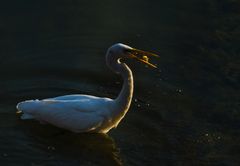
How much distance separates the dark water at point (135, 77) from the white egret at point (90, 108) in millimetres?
261

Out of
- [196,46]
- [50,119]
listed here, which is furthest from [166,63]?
[50,119]

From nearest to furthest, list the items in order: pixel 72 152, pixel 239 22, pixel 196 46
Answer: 1. pixel 72 152
2. pixel 196 46
3. pixel 239 22

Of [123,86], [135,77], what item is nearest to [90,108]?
[123,86]

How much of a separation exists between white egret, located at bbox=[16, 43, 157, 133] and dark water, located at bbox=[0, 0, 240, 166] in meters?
0.26

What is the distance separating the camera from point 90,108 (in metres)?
11.1

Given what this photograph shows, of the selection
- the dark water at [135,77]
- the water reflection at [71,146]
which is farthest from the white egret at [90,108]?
the dark water at [135,77]

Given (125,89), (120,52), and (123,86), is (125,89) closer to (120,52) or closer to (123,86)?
(123,86)

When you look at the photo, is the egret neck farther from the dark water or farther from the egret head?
the dark water

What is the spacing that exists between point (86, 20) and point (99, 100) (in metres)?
3.82

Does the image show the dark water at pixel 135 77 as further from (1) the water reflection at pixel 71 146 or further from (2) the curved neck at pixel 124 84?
(2) the curved neck at pixel 124 84

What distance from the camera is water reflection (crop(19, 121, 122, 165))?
10617mm

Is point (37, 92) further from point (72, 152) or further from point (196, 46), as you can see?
point (196, 46)

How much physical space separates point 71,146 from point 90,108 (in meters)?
0.62

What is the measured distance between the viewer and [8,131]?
11.0 metres
